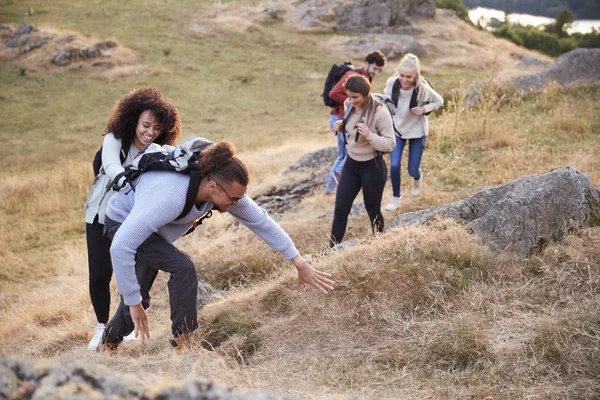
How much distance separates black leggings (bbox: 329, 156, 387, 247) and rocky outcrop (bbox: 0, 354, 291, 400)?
410cm

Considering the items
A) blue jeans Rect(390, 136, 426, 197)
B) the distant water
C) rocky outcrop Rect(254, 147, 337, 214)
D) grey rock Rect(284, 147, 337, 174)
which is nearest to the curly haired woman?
blue jeans Rect(390, 136, 426, 197)

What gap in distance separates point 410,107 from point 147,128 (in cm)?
356

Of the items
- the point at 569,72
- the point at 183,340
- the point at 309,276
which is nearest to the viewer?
the point at 183,340

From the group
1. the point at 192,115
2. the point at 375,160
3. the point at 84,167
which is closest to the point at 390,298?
the point at 375,160

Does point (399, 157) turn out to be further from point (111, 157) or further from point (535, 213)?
point (111, 157)

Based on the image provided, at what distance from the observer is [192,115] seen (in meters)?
21.1

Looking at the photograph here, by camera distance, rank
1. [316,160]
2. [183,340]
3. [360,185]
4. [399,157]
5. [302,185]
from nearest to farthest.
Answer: [183,340] < [360,185] < [399,157] < [302,185] < [316,160]

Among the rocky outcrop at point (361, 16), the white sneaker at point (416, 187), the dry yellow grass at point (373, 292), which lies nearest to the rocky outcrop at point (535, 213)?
the dry yellow grass at point (373, 292)

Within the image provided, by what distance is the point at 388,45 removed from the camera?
31.3m

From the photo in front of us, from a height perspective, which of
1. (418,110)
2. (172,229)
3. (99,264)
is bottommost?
(99,264)

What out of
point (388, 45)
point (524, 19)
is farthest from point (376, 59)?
point (524, 19)

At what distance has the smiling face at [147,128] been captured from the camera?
4570 millimetres

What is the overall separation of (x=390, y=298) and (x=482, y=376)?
111 centimetres

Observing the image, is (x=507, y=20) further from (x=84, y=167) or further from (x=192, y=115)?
(x=84, y=167)
